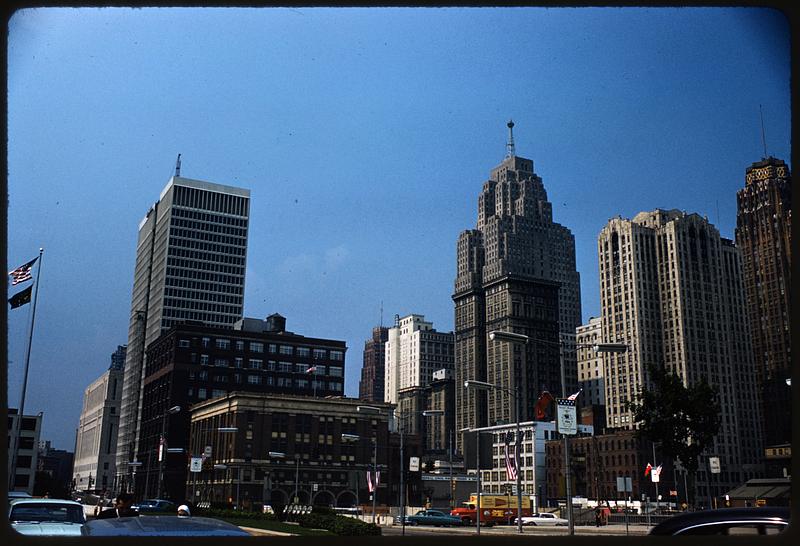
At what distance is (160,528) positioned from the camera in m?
6.30

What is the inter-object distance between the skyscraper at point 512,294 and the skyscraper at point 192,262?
6154 centimetres

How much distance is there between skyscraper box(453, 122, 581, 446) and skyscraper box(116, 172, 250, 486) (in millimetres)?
61542

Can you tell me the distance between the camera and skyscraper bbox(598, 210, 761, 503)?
131375 mm

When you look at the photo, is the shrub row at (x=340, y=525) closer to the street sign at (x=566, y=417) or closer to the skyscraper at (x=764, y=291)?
the street sign at (x=566, y=417)

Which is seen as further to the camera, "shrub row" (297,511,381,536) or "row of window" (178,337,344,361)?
"row of window" (178,337,344,361)

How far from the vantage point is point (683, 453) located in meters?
31.6

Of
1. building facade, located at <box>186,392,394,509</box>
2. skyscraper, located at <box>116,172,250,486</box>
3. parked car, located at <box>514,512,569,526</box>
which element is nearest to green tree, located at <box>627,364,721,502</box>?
parked car, located at <box>514,512,569,526</box>

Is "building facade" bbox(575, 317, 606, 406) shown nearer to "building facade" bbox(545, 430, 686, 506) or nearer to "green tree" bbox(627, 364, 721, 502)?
"building facade" bbox(545, 430, 686, 506)

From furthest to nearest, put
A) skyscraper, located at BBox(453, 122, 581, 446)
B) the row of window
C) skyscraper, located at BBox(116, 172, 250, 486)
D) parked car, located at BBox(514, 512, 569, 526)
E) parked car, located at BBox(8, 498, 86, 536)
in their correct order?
A: skyscraper, located at BBox(453, 122, 581, 446) → skyscraper, located at BBox(116, 172, 250, 486) → the row of window → parked car, located at BBox(514, 512, 569, 526) → parked car, located at BBox(8, 498, 86, 536)

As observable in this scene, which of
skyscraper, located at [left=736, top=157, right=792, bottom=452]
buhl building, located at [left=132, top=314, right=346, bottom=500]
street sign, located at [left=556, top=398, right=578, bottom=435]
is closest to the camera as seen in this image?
street sign, located at [left=556, top=398, right=578, bottom=435]

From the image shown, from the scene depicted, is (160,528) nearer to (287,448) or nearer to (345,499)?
(287,448)

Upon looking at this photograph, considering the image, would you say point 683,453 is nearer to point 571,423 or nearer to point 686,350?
point 571,423

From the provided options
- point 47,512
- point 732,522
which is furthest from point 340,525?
point 732,522

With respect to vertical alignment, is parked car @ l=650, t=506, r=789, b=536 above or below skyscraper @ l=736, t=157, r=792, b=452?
below
